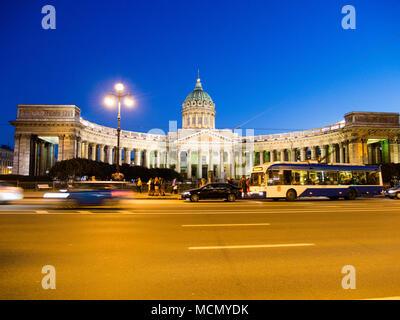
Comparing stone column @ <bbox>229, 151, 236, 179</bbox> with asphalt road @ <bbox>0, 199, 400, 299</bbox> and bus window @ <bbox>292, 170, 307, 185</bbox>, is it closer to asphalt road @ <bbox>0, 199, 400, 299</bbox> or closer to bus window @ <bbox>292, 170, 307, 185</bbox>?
bus window @ <bbox>292, 170, 307, 185</bbox>

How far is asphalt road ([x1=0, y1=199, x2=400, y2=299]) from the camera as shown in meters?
4.50

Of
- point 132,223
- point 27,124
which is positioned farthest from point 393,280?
point 27,124

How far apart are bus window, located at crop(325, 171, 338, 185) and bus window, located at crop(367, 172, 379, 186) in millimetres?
4065

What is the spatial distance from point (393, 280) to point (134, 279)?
4.20 meters

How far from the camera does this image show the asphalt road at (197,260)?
4.50 m

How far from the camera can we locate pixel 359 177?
1127 inches

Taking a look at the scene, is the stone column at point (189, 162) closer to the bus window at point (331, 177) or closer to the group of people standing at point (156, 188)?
the group of people standing at point (156, 188)

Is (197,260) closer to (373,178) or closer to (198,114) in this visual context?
(373,178)

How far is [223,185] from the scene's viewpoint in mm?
25359

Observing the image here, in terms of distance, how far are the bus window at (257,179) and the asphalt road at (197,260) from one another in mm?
16456

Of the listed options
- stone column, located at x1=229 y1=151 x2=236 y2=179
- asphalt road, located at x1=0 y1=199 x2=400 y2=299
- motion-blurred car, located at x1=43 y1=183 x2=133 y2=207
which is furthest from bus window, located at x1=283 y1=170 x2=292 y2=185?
stone column, located at x1=229 y1=151 x2=236 y2=179

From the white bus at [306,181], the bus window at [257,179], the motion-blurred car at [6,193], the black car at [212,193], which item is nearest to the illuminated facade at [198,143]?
the bus window at [257,179]
